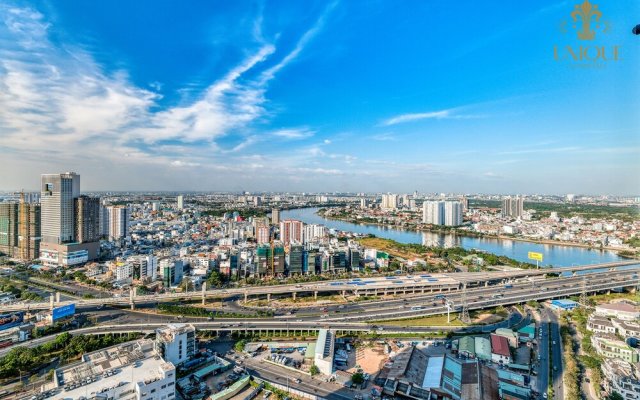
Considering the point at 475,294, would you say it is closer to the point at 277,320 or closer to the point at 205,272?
the point at 277,320

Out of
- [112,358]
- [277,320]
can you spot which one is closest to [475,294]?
[277,320]

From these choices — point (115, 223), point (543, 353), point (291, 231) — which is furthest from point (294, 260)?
point (115, 223)

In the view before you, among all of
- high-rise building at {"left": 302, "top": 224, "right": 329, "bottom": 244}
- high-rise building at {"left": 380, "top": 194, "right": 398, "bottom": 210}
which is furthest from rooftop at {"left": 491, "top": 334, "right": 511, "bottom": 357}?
high-rise building at {"left": 380, "top": 194, "right": 398, "bottom": 210}

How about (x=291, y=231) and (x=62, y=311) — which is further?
(x=291, y=231)

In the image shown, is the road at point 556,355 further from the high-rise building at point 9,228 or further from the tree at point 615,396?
the high-rise building at point 9,228

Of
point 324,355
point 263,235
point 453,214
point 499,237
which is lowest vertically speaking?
point 324,355

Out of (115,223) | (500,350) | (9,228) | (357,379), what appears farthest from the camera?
(115,223)

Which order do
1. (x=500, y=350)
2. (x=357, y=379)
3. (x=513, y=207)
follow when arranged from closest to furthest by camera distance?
(x=357, y=379) → (x=500, y=350) → (x=513, y=207)

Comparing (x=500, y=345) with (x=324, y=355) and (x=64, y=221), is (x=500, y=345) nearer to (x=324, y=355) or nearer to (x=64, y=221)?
(x=324, y=355)
